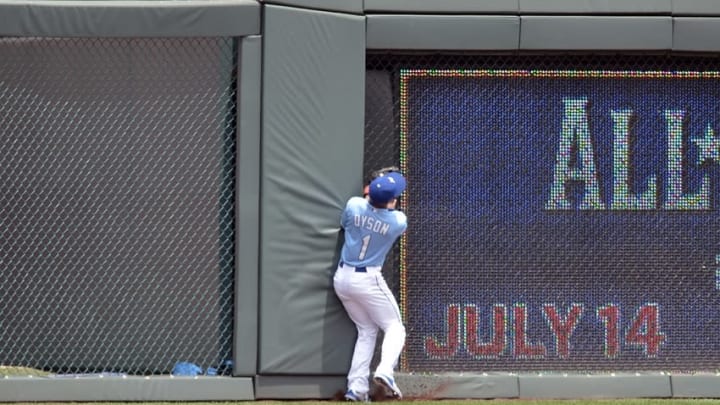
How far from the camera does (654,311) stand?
8438mm

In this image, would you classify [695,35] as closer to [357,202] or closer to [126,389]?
[357,202]

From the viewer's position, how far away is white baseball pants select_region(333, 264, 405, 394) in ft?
26.2

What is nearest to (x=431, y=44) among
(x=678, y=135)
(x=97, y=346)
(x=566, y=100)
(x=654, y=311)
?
(x=566, y=100)

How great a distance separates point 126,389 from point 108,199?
4.61ft

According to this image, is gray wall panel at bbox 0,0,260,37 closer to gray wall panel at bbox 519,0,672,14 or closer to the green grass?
gray wall panel at bbox 519,0,672,14

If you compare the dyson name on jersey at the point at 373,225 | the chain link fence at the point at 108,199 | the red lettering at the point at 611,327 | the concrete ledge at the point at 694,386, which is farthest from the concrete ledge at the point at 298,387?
the concrete ledge at the point at 694,386

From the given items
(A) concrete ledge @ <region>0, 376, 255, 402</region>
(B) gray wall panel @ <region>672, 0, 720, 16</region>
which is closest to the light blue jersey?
(A) concrete ledge @ <region>0, 376, 255, 402</region>

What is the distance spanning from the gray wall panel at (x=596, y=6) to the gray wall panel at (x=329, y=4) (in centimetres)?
111

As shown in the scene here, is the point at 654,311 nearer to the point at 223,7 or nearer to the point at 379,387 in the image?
the point at 379,387

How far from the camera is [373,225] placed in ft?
26.2

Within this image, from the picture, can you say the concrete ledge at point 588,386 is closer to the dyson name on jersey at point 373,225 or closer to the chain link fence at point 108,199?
the dyson name on jersey at point 373,225

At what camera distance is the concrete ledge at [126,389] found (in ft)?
26.1

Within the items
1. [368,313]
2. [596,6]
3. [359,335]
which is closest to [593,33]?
[596,6]

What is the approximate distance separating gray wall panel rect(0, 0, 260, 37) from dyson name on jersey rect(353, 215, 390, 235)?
4.71ft
